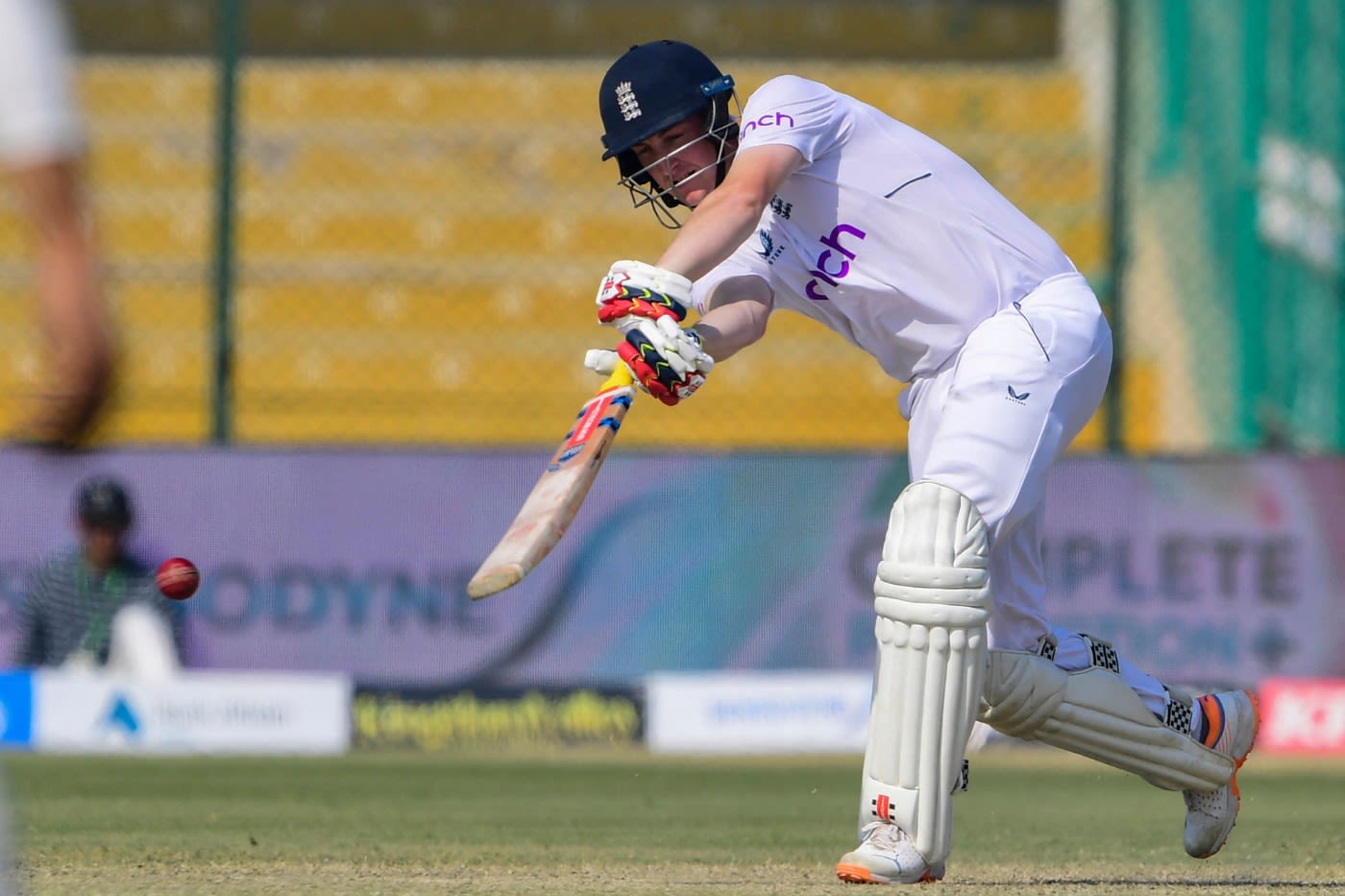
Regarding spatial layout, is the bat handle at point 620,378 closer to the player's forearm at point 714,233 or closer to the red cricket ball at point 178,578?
the player's forearm at point 714,233

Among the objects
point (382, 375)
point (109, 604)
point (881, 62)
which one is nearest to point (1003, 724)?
point (109, 604)

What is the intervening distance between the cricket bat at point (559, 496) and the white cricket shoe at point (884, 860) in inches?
29.6

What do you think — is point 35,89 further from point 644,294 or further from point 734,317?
point 734,317

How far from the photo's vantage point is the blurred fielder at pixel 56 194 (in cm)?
209

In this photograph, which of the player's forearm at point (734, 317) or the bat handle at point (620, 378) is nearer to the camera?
the bat handle at point (620, 378)

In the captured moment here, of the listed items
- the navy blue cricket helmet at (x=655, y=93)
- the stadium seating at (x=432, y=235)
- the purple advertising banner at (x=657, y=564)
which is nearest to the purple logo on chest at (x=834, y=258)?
the navy blue cricket helmet at (x=655, y=93)

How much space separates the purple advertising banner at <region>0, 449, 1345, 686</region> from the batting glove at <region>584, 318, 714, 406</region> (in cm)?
477

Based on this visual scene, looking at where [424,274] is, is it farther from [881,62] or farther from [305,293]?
[881,62]

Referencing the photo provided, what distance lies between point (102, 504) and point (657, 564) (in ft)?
7.22

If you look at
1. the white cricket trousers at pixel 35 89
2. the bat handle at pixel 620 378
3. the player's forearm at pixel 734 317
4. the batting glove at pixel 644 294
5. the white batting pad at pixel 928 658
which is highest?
the white cricket trousers at pixel 35 89

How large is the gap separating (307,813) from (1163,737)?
7.70 ft

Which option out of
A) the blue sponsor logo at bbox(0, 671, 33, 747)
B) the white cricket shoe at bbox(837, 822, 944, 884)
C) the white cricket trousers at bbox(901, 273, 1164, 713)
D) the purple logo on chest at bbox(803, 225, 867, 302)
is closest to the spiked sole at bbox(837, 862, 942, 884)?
the white cricket shoe at bbox(837, 822, 944, 884)

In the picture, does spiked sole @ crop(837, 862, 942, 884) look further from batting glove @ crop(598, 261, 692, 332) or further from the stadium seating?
the stadium seating

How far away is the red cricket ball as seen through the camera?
156 inches
